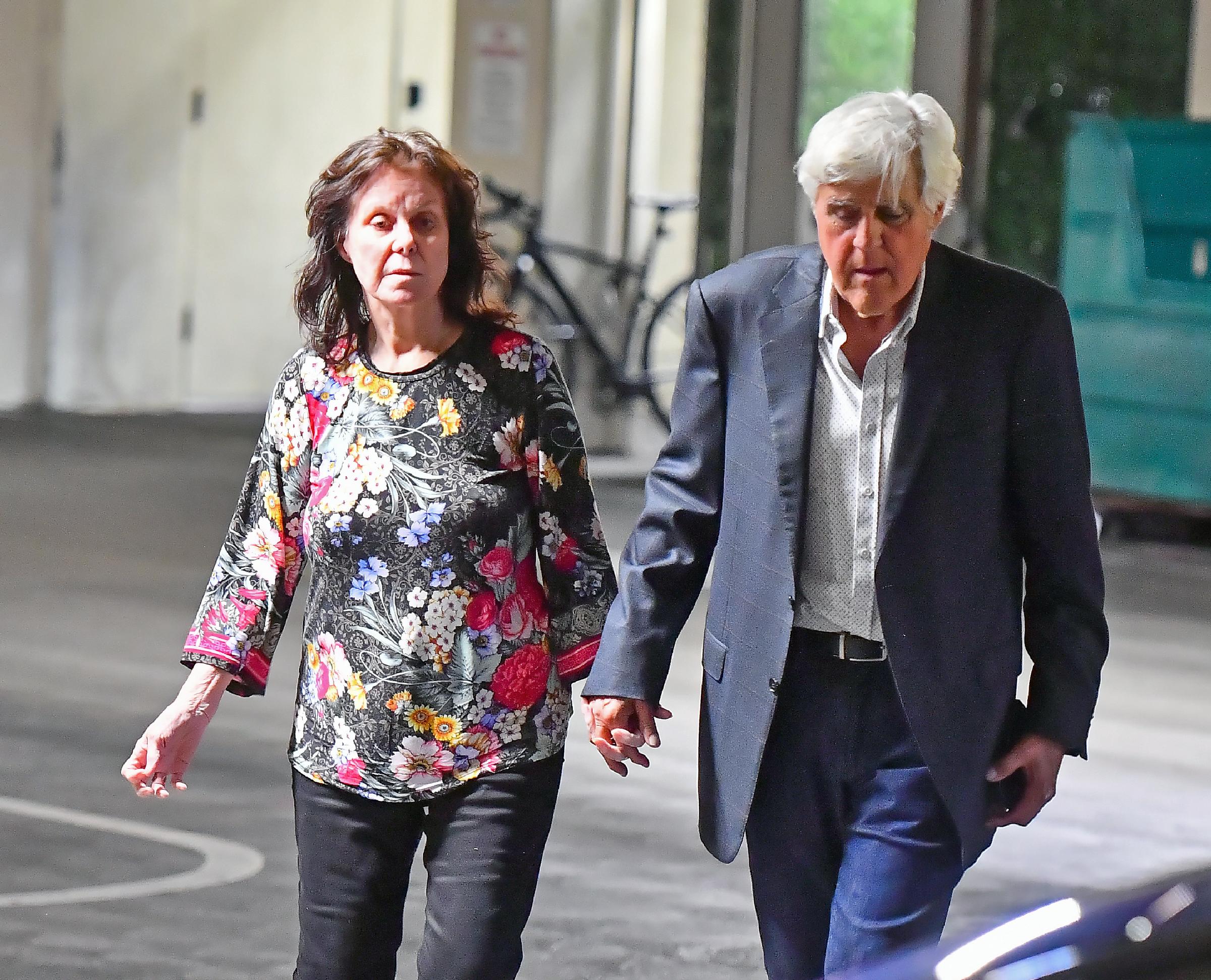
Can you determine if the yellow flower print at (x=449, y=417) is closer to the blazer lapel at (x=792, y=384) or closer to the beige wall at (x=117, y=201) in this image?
the blazer lapel at (x=792, y=384)

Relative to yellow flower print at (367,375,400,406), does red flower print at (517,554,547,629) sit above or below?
below

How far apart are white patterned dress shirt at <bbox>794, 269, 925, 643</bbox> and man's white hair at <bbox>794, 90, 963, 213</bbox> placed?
13 cm

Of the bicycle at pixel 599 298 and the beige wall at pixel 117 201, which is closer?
the bicycle at pixel 599 298

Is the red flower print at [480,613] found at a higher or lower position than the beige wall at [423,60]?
lower

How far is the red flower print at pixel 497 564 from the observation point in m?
2.49

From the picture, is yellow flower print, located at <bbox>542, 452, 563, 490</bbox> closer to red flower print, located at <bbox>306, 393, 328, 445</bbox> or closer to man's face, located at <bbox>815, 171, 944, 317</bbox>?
red flower print, located at <bbox>306, 393, 328, 445</bbox>

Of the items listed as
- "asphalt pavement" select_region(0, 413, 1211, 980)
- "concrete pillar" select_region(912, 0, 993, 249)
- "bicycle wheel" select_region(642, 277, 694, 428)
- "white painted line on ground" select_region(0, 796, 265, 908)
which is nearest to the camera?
"asphalt pavement" select_region(0, 413, 1211, 980)

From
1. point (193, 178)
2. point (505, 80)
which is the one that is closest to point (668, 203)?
point (505, 80)

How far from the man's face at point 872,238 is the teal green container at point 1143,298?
7156 mm

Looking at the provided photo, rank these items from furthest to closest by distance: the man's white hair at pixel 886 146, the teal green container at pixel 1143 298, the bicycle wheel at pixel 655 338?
1. the bicycle wheel at pixel 655 338
2. the teal green container at pixel 1143 298
3. the man's white hair at pixel 886 146

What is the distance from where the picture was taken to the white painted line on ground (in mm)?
4039

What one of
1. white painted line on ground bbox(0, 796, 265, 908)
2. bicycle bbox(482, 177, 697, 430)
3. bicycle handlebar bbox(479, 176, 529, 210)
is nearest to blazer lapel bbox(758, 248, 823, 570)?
white painted line on ground bbox(0, 796, 265, 908)

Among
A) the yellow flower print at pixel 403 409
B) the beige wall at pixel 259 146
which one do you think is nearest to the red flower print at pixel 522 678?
the yellow flower print at pixel 403 409

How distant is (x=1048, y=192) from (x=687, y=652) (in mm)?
5518
